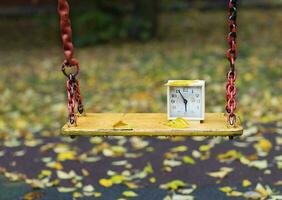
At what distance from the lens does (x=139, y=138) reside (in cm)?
630

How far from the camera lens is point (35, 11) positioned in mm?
17562

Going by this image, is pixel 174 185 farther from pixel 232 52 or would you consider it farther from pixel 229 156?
pixel 232 52

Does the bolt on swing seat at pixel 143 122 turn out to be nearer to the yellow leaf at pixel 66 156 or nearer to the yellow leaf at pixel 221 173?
the yellow leaf at pixel 221 173

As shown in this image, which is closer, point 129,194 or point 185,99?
point 185,99

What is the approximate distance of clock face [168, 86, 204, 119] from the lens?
12.2ft

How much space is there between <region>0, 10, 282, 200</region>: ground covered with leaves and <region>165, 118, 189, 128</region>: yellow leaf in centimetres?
116

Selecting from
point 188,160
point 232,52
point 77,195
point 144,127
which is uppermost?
point 232,52

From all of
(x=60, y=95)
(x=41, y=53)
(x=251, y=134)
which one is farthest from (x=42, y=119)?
(x=41, y=53)

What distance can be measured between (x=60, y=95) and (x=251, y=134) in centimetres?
314

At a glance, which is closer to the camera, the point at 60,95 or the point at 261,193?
the point at 261,193

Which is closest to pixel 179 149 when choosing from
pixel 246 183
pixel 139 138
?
pixel 139 138

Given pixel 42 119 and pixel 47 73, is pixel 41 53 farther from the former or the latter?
pixel 42 119

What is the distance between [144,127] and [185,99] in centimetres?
39

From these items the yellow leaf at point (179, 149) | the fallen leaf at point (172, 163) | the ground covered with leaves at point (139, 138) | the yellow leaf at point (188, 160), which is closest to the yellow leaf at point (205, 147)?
the ground covered with leaves at point (139, 138)
